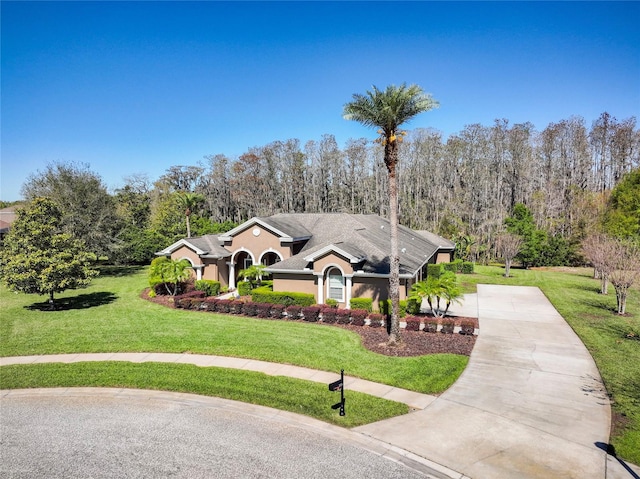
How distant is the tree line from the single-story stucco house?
14541mm

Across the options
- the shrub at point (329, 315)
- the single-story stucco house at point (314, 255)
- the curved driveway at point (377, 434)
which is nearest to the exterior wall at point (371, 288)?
the single-story stucco house at point (314, 255)

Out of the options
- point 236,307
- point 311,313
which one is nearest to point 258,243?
point 236,307

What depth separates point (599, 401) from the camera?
11.8 meters

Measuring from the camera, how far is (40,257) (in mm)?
24094

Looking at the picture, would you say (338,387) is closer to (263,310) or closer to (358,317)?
(358,317)

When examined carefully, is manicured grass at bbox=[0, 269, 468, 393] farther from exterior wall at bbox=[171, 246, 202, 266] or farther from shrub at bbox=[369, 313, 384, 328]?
exterior wall at bbox=[171, 246, 202, 266]

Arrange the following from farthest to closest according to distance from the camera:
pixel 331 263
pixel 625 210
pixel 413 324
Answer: pixel 625 210 → pixel 331 263 → pixel 413 324

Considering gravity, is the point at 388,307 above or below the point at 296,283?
below

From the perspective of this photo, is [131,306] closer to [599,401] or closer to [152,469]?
[152,469]

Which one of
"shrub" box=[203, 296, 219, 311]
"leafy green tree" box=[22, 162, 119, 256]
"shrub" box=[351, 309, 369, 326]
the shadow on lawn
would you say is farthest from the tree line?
"shrub" box=[351, 309, 369, 326]

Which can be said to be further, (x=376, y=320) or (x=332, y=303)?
(x=332, y=303)

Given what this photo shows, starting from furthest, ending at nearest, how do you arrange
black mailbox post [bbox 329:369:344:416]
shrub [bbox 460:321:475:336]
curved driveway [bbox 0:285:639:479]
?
1. shrub [bbox 460:321:475:336]
2. black mailbox post [bbox 329:369:344:416]
3. curved driveway [bbox 0:285:639:479]

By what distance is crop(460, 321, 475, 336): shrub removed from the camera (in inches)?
729

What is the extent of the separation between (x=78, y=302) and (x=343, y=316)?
18.8 meters
